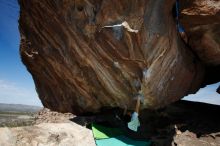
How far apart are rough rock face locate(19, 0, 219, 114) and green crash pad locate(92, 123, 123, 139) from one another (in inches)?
46.0

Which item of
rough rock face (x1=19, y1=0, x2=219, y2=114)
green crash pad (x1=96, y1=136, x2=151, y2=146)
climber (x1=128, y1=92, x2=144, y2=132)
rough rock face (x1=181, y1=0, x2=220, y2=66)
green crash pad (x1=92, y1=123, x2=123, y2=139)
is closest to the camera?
rough rock face (x1=19, y1=0, x2=219, y2=114)

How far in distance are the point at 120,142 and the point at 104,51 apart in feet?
12.2

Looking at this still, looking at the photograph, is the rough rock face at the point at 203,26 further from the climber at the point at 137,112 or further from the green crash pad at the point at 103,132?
the green crash pad at the point at 103,132

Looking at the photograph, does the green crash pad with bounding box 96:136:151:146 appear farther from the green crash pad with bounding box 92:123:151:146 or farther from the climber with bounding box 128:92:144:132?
the climber with bounding box 128:92:144:132

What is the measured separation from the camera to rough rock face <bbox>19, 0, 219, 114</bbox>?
8859 mm

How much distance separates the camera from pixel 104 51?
9289 mm

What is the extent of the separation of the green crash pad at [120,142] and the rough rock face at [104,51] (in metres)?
1.47

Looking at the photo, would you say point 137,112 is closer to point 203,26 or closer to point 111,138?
point 111,138

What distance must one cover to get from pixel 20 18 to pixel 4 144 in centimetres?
627

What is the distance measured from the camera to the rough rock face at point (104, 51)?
8859 mm

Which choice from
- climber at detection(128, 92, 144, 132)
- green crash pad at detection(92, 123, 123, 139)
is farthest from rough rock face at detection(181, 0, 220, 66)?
green crash pad at detection(92, 123, 123, 139)

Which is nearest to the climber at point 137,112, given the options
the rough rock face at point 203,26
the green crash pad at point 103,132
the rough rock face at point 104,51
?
the rough rock face at point 104,51

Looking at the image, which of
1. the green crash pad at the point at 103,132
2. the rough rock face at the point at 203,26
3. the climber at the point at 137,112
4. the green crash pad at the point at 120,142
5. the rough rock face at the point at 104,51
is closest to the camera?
the rough rock face at the point at 104,51

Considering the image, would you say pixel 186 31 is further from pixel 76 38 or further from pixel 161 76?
pixel 76 38
